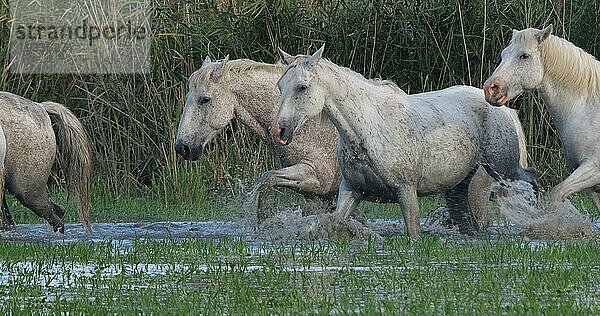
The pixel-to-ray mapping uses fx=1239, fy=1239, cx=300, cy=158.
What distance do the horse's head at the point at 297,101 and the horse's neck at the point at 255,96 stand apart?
5.55 feet

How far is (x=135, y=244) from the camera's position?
8.25m

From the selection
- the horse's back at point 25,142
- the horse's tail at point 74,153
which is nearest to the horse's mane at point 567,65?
the horse's tail at point 74,153

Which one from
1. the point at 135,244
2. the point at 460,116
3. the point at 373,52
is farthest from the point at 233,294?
the point at 373,52

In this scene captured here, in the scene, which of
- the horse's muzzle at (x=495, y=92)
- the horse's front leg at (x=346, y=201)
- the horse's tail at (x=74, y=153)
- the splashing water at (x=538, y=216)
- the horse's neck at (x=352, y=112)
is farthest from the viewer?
the horse's tail at (x=74, y=153)

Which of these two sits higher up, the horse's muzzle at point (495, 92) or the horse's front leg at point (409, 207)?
the horse's muzzle at point (495, 92)

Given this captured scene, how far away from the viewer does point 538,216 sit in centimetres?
916

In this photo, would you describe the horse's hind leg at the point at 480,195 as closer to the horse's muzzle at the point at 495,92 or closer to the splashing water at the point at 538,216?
the splashing water at the point at 538,216

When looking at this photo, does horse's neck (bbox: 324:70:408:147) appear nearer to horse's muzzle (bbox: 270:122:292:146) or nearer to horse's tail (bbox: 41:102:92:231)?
horse's muzzle (bbox: 270:122:292:146)

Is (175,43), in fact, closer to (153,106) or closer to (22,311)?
(153,106)

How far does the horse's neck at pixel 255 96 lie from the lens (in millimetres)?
10344

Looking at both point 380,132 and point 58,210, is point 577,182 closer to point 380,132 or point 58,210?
point 380,132

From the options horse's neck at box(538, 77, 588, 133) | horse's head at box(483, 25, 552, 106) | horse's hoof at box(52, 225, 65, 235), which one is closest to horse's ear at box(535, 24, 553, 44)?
horse's head at box(483, 25, 552, 106)

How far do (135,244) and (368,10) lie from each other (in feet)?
21.8

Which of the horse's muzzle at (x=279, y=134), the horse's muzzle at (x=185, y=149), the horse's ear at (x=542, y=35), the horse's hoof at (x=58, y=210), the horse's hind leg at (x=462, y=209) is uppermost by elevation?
the horse's ear at (x=542, y=35)
